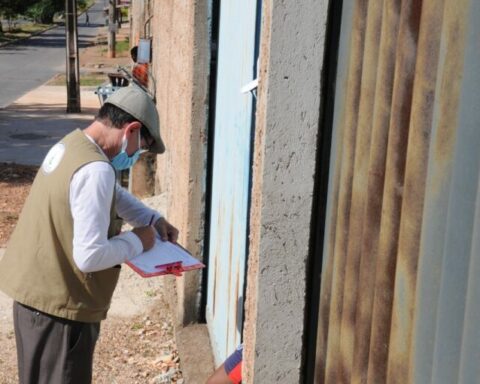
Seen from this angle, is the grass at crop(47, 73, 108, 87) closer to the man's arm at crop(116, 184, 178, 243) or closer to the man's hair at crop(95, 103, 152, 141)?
the man's arm at crop(116, 184, 178, 243)

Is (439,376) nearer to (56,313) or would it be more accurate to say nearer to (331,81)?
(331,81)

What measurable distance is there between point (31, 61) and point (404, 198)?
37092 mm

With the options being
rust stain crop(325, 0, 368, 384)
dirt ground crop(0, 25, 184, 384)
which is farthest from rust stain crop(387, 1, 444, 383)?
dirt ground crop(0, 25, 184, 384)

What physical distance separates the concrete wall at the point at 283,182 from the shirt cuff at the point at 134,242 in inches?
36.6

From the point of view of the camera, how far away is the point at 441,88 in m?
1.91

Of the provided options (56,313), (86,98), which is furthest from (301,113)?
(86,98)

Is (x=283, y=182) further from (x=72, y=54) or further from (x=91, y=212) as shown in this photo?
(x=72, y=54)

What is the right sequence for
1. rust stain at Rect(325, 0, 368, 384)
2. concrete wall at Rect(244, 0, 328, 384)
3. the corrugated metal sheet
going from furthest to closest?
1. concrete wall at Rect(244, 0, 328, 384)
2. rust stain at Rect(325, 0, 368, 384)
3. the corrugated metal sheet

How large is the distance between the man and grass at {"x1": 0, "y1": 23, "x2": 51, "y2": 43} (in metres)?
48.8

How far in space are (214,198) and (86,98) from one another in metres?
19.2

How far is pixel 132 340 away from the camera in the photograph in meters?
6.23

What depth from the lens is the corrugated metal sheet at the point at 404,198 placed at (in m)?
1.82

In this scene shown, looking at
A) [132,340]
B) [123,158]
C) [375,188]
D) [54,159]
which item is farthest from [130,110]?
[132,340]

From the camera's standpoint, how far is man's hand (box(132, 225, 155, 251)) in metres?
3.89
